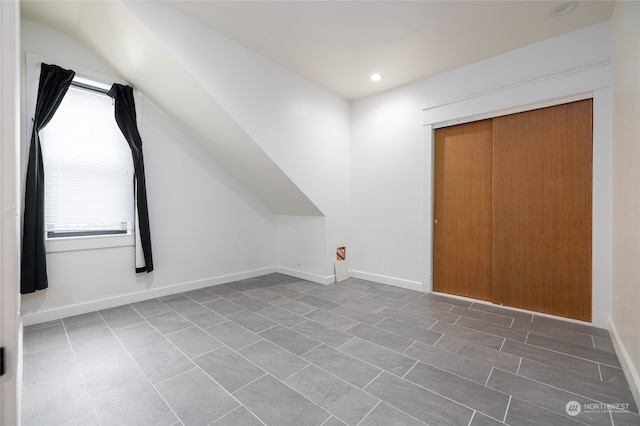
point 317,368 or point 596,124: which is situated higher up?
point 596,124

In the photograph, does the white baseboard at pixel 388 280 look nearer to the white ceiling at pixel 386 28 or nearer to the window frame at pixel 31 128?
the white ceiling at pixel 386 28

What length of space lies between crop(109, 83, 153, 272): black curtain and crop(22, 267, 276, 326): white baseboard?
34cm

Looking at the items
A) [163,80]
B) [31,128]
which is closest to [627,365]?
[163,80]

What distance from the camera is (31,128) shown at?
2.68 metres

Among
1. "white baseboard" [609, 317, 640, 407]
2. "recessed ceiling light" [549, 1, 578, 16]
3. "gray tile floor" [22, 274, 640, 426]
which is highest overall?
"recessed ceiling light" [549, 1, 578, 16]

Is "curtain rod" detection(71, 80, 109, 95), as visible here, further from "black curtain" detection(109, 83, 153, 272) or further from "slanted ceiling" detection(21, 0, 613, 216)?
"slanted ceiling" detection(21, 0, 613, 216)

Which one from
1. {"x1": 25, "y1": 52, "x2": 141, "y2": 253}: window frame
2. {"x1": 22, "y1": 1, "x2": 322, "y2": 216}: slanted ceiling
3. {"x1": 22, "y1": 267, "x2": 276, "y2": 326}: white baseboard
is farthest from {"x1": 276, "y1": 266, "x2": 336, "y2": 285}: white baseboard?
{"x1": 25, "y1": 52, "x2": 141, "y2": 253}: window frame

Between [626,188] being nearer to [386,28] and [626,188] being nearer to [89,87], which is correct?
[386,28]

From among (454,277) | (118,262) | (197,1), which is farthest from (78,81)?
(454,277)

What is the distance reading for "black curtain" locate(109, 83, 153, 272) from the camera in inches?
128

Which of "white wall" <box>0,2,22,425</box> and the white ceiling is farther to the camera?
the white ceiling

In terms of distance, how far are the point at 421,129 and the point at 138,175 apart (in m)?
3.59

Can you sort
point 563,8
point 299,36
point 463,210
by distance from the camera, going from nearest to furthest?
point 563,8, point 299,36, point 463,210

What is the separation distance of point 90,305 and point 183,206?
146cm
